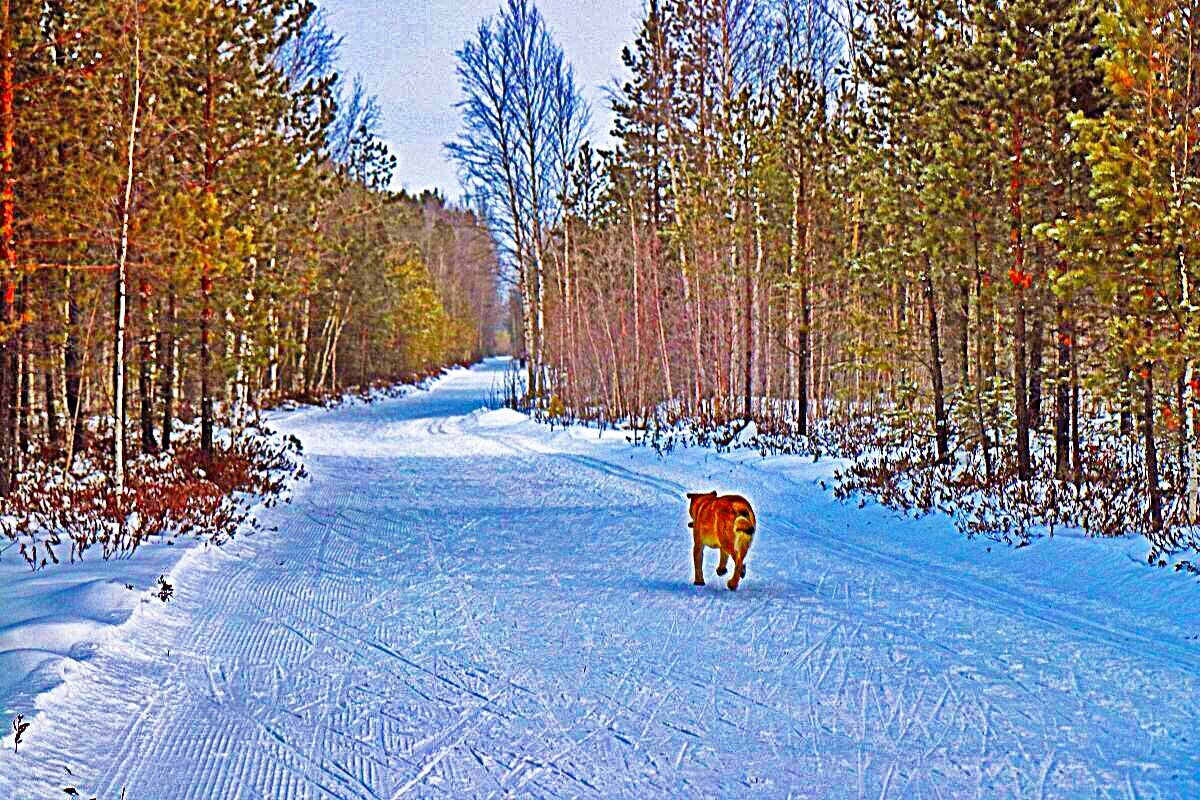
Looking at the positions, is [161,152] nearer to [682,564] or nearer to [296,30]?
[296,30]

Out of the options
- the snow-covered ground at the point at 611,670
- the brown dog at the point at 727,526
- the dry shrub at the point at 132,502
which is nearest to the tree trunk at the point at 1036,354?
the snow-covered ground at the point at 611,670

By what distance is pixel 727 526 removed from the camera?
800 cm

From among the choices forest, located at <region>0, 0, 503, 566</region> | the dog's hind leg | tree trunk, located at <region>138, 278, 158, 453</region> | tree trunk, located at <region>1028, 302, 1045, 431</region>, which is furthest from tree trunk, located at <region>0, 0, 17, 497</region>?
tree trunk, located at <region>1028, 302, 1045, 431</region>

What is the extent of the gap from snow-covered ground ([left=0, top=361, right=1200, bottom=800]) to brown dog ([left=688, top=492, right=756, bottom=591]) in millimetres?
324

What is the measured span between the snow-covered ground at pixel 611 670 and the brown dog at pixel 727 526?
0.32 m

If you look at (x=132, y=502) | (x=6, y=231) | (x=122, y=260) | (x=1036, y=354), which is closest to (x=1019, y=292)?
(x=1036, y=354)

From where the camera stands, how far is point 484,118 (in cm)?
3022

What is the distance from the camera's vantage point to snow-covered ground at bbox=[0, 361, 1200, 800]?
175 inches

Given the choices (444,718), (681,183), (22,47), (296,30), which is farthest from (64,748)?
(681,183)

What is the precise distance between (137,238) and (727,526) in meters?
9.30

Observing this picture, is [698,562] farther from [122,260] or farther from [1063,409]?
[122,260]

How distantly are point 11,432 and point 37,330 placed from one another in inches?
57.4

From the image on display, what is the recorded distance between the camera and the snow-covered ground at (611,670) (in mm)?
4453

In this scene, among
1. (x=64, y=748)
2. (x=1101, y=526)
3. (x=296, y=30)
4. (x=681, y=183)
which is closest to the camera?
(x=64, y=748)
